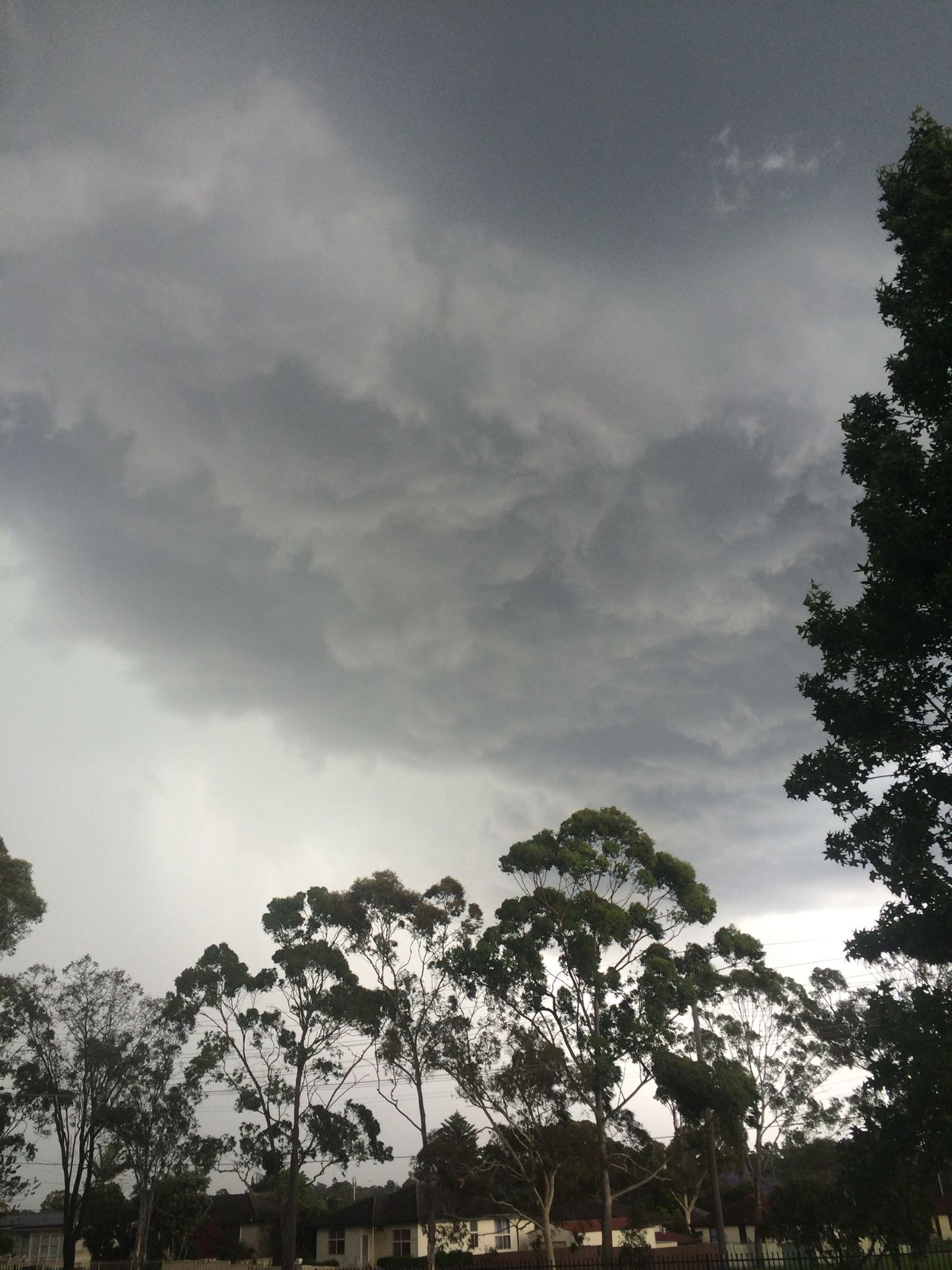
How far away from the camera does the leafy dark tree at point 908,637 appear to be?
12.9 meters

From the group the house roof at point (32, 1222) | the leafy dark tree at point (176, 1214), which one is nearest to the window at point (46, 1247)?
the house roof at point (32, 1222)

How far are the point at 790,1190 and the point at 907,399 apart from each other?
25.8 m

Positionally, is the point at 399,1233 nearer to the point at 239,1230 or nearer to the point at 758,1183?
the point at 239,1230

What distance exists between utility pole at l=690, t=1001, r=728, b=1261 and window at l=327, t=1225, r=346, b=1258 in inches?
1488

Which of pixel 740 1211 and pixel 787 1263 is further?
pixel 740 1211

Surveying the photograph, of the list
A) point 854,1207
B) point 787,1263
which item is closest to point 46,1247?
point 787,1263

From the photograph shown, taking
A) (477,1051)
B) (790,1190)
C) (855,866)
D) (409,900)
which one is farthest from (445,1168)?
(855,866)

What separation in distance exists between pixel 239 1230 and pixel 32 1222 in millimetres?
25253

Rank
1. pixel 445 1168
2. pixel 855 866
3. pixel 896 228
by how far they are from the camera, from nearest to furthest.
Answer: pixel 855 866
pixel 896 228
pixel 445 1168

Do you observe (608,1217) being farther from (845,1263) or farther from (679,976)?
(845,1263)

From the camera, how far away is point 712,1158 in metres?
29.7

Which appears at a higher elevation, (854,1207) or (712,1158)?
(854,1207)

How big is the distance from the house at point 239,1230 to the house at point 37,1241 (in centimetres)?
1003

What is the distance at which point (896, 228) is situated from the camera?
51.8 ft
